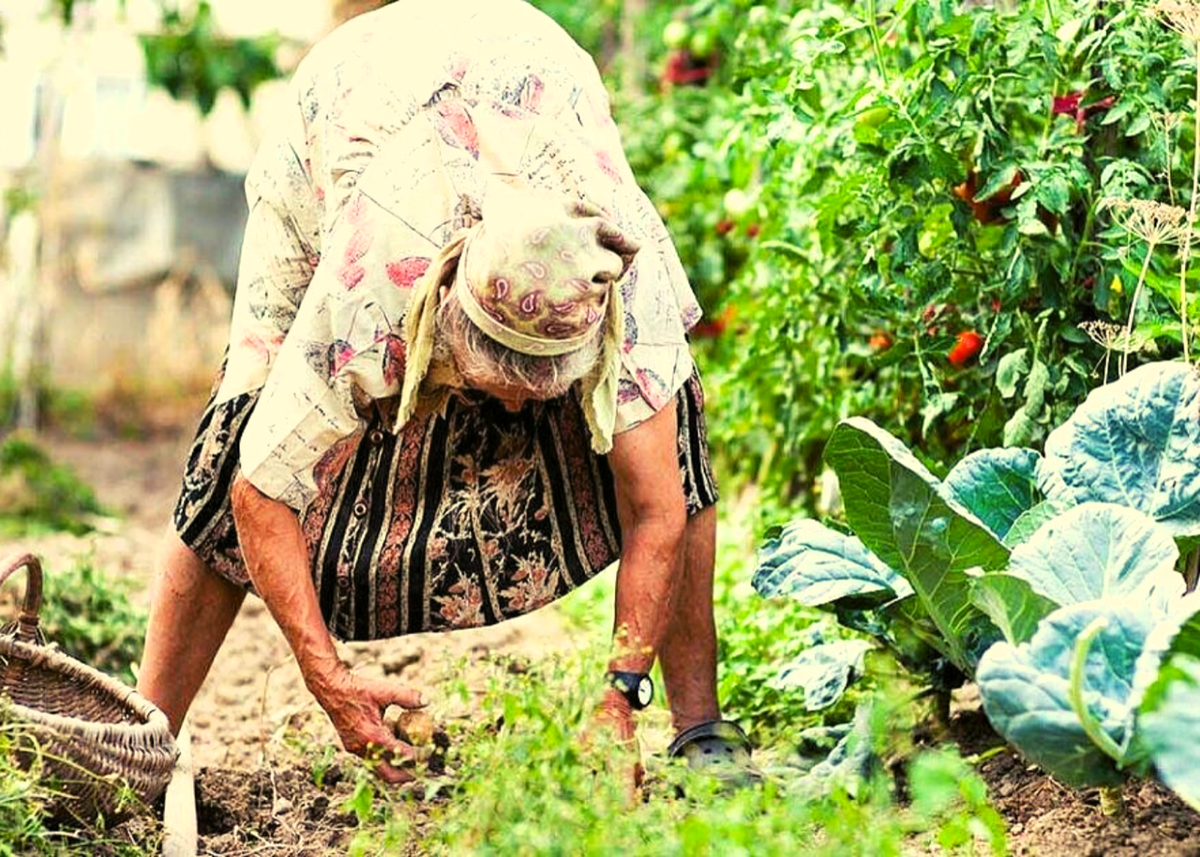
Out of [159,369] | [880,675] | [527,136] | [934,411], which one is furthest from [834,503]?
[159,369]

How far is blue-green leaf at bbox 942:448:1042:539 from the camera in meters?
3.20

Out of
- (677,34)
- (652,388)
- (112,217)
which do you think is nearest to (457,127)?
(652,388)

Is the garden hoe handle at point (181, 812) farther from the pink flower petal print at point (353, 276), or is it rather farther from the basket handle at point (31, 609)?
the pink flower petal print at point (353, 276)

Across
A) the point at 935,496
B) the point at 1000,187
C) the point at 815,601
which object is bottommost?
the point at 815,601

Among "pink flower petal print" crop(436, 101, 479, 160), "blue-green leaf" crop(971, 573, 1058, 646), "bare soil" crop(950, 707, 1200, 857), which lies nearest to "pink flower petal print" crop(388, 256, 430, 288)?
"pink flower petal print" crop(436, 101, 479, 160)

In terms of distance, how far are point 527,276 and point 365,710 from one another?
760mm

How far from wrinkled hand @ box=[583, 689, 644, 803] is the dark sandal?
31 centimetres

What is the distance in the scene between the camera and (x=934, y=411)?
3764mm

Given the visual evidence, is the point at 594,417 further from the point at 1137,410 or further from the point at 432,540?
the point at 1137,410

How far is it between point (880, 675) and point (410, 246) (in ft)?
3.81

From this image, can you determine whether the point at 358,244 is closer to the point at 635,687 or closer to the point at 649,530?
the point at 649,530

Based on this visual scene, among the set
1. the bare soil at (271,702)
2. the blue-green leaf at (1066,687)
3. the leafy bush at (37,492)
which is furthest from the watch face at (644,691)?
the leafy bush at (37,492)

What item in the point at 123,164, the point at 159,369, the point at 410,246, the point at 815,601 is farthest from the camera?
the point at 123,164

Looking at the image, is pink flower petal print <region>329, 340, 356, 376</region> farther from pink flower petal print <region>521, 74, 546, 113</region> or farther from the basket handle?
the basket handle
